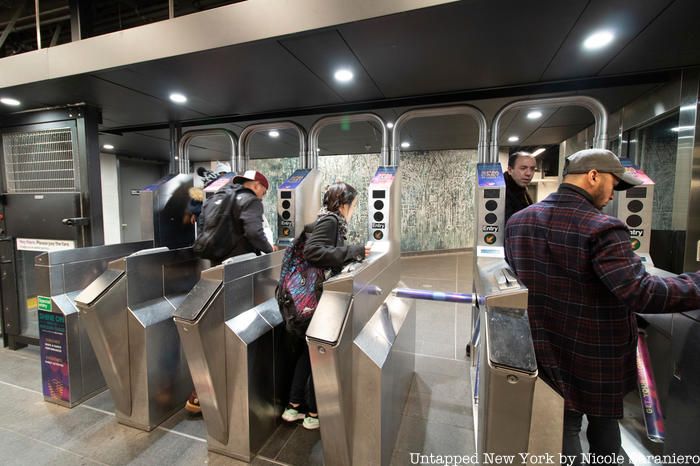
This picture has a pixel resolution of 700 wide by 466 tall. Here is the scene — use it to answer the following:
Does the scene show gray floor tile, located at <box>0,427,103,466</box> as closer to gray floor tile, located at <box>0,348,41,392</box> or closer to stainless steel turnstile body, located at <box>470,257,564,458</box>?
gray floor tile, located at <box>0,348,41,392</box>

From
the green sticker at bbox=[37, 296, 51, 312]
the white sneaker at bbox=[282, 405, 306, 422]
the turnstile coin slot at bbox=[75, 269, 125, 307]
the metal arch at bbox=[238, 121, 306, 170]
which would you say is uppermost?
the metal arch at bbox=[238, 121, 306, 170]

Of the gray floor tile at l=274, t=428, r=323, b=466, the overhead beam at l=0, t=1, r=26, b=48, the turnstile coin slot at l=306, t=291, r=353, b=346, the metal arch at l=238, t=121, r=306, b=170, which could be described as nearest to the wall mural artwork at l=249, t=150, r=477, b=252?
the metal arch at l=238, t=121, r=306, b=170

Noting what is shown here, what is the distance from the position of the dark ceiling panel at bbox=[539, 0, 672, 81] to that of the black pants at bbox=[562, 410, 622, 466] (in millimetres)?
1638

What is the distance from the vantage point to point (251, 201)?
2090 millimetres

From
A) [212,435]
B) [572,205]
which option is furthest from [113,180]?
[572,205]

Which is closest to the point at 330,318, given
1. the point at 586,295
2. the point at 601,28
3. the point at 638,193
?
the point at 586,295

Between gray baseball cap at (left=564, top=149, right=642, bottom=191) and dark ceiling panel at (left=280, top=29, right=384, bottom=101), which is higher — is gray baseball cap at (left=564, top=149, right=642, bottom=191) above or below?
below

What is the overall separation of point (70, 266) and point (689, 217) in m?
4.11

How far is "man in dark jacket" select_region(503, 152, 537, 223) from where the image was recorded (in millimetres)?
2162

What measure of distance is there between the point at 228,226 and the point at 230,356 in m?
0.81

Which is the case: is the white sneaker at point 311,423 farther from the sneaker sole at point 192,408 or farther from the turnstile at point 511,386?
the turnstile at point 511,386

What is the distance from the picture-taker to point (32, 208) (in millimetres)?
2844

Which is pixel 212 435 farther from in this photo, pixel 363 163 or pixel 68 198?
pixel 363 163

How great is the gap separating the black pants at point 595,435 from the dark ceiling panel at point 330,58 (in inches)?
76.1
